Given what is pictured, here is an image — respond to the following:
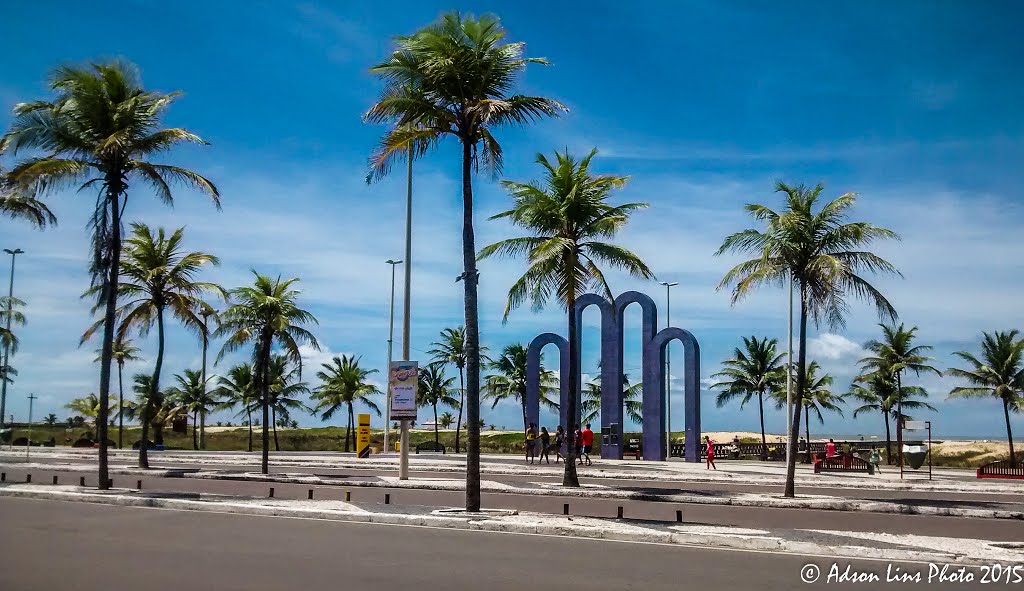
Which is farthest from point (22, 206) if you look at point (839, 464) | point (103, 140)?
point (839, 464)

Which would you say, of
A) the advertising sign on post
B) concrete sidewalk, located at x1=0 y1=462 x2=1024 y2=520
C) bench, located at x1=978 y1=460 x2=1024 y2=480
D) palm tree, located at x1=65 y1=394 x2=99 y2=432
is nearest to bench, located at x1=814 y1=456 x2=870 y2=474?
bench, located at x1=978 y1=460 x2=1024 y2=480

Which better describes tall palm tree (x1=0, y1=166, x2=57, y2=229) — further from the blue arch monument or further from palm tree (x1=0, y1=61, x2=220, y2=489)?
the blue arch monument

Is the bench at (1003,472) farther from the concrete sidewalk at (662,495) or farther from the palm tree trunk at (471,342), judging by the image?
the palm tree trunk at (471,342)

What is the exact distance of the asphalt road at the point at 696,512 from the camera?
16500 millimetres

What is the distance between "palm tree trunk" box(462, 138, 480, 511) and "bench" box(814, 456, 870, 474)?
926 inches

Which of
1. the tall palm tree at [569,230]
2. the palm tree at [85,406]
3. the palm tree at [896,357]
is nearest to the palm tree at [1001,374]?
the palm tree at [896,357]

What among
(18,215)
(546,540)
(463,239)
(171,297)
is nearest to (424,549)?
(546,540)

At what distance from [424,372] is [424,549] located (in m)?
51.5

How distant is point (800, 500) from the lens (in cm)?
2184

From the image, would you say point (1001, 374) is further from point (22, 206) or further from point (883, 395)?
point (22, 206)

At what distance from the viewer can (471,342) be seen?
1831 centimetres

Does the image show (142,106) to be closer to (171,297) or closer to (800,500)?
(171,297)

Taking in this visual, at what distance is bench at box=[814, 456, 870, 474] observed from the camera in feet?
122

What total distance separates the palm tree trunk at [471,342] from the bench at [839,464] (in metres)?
23.5
